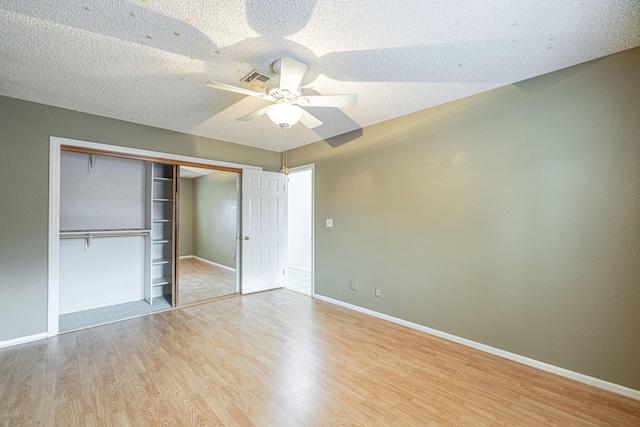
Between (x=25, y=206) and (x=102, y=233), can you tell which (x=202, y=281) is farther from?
(x=25, y=206)

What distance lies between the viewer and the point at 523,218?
246cm

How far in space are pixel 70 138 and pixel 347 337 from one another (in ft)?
12.4

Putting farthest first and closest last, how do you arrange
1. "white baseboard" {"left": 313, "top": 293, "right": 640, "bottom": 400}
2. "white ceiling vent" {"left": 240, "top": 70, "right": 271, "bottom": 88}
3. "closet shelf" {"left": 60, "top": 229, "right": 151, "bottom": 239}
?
"closet shelf" {"left": 60, "top": 229, "right": 151, "bottom": 239} → "white ceiling vent" {"left": 240, "top": 70, "right": 271, "bottom": 88} → "white baseboard" {"left": 313, "top": 293, "right": 640, "bottom": 400}

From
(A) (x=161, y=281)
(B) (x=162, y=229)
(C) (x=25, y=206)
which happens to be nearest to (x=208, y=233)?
(B) (x=162, y=229)

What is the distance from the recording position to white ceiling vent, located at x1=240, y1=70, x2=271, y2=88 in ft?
7.41

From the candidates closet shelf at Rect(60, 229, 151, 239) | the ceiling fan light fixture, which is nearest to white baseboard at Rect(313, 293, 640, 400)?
the ceiling fan light fixture

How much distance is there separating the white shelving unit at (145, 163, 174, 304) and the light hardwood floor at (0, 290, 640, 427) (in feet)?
3.91

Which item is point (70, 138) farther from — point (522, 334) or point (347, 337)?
point (522, 334)

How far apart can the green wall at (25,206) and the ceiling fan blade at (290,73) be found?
8.85ft

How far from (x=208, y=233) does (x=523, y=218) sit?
217 inches

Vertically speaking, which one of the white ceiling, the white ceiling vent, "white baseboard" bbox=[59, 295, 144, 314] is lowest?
"white baseboard" bbox=[59, 295, 144, 314]

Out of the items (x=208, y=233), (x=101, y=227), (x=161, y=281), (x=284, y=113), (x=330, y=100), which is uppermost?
(x=330, y=100)

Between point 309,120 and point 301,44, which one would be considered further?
point 309,120

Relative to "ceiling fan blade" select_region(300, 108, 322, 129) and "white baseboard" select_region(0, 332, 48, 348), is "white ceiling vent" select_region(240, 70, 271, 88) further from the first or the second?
"white baseboard" select_region(0, 332, 48, 348)
